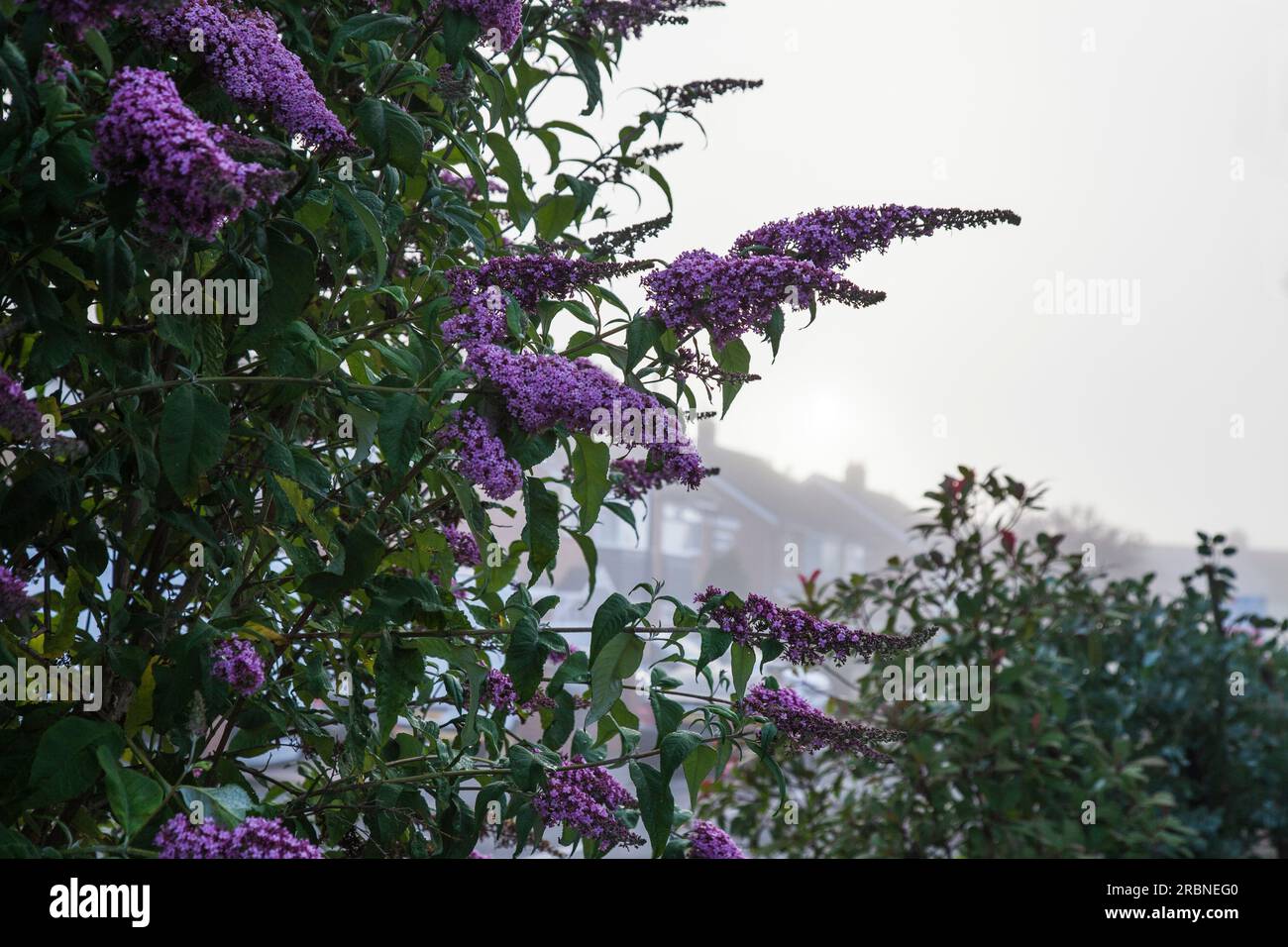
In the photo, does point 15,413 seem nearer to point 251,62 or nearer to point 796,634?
point 251,62

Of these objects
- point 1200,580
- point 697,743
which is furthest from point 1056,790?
point 697,743

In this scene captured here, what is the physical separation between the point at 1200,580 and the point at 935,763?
4.30 ft

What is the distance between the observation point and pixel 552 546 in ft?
3.17

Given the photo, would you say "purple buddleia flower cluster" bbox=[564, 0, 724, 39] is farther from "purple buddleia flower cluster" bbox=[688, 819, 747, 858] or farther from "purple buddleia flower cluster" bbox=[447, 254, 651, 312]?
"purple buddleia flower cluster" bbox=[688, 819, 747, 858]

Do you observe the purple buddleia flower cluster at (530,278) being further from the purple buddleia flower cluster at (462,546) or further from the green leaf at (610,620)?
the purple buddleia flower cluster at (462,546)

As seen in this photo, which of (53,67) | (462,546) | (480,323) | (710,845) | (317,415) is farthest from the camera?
(462,546)

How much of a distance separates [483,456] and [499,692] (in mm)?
345

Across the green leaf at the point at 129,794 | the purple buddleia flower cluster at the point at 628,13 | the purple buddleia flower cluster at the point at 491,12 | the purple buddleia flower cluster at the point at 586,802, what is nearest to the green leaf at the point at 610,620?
the purple buddleia flower cluster at the point at 586,802

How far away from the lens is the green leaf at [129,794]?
0.79 meters

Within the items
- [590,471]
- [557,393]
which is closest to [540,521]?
[590,471]

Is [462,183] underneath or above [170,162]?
above

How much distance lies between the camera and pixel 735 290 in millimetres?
862

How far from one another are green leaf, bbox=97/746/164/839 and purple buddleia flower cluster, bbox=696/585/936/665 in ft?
1.42

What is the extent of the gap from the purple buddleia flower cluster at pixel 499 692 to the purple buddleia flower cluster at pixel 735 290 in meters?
0.40
